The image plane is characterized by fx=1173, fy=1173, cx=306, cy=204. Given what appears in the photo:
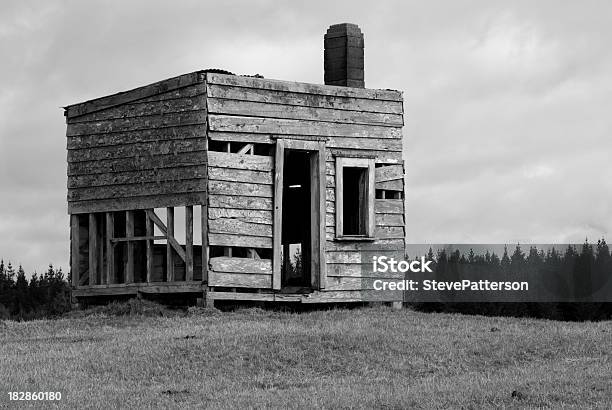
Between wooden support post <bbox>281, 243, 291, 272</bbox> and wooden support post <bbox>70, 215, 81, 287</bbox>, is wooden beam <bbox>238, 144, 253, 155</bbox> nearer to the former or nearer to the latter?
wooden support post <bbox>70, 215, 81, 287</bbox>

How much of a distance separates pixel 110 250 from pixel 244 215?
162 inches

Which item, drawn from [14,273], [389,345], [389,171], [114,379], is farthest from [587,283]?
[14,273]

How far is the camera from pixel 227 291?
2820cm

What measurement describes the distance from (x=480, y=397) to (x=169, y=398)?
15.7ft

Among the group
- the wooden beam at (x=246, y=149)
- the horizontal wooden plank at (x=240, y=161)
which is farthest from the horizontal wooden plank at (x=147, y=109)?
the wooden beam at (x=246, y=149)

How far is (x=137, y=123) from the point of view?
2948 cm

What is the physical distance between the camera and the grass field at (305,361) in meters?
17.9

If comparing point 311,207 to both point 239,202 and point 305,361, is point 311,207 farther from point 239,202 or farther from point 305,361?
point 305,361

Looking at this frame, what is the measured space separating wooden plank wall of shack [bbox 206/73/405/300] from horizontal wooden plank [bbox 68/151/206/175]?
2.27ft

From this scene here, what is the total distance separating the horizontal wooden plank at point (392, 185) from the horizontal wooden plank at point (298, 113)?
1.50 m

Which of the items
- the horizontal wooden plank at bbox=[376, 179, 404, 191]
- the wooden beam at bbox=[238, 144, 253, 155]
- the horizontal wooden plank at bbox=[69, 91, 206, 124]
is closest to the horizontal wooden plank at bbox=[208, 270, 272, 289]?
the wooden beam at bbox=[238, 144, 253, 155]

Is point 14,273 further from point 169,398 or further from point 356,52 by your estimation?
point 169,398

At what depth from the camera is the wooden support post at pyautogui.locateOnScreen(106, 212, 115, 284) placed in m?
30.2

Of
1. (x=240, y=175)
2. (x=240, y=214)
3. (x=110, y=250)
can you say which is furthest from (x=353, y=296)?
(x=110, y=250)
